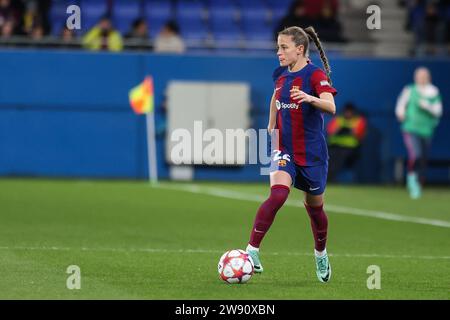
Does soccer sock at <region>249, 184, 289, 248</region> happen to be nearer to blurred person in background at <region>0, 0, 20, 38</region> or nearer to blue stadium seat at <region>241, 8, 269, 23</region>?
blurred person in background at <region>0, 0, 20, 38</region>

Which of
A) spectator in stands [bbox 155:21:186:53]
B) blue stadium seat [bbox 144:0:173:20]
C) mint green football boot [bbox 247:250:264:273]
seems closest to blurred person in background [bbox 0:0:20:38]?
spectator in stands [bbox 155:21:186:53]

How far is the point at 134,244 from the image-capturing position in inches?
536

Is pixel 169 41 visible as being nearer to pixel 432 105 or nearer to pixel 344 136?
pixel 344 136

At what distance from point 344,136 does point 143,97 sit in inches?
169

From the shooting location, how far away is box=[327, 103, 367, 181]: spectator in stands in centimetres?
2547

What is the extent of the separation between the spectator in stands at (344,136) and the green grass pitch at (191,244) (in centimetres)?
222

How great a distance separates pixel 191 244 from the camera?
13.8 metres

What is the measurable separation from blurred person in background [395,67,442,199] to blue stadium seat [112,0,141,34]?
7.50 metres

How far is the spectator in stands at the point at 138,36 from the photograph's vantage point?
2544 cm

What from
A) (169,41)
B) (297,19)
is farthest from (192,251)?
(297,19)

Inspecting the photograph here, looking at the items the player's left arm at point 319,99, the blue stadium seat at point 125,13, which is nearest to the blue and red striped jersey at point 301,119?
the player's left arm at point 319,99

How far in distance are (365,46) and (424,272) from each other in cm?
1573
